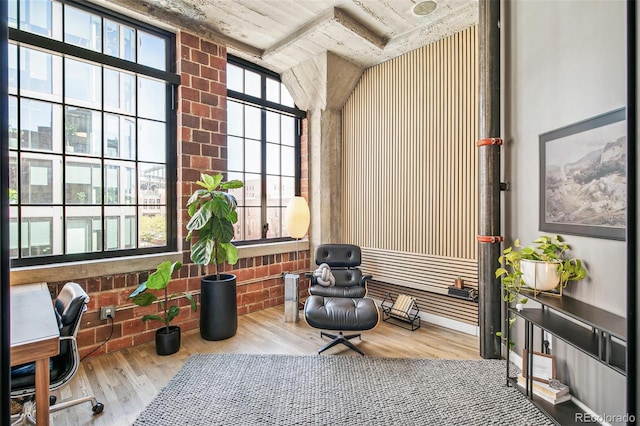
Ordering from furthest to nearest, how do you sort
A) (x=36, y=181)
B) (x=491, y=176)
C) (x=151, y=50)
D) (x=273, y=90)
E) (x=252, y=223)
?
(x=273, y=90), (x=252, y=223), (x=151, y=50), (x=491, y=176), (x=36, y=181)

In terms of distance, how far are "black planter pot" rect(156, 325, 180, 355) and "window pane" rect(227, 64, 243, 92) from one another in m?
2.83

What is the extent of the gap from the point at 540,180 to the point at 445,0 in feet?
6.18

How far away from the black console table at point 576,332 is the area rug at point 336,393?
128 mm

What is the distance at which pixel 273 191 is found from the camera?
447 cm

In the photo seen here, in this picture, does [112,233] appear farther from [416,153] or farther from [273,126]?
[416,153]

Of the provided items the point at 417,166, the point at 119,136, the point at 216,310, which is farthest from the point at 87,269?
the point at 417,166

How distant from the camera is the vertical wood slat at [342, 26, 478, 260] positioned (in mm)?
3367

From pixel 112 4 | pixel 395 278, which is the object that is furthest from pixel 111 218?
pixel 395 278

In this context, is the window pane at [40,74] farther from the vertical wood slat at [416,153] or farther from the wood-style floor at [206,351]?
the vertical wood slat at [416,153]

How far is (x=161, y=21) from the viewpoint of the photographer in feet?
10.4

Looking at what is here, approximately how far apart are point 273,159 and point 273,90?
37.5 inches

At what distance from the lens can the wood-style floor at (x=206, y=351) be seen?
2.15m

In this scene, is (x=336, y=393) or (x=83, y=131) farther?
(x=83, y=131)

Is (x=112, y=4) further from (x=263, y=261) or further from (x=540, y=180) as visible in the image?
(x=540, y=180)
